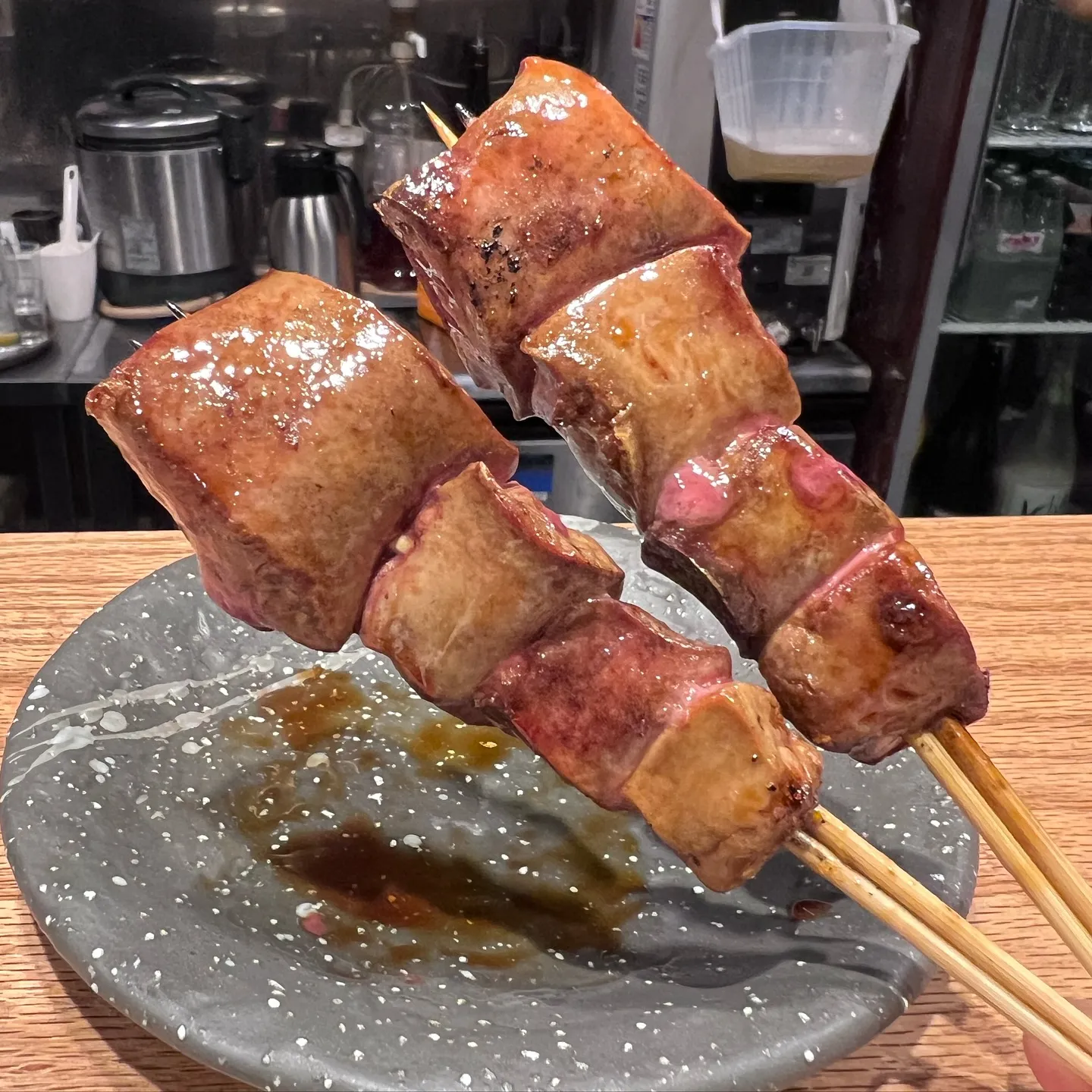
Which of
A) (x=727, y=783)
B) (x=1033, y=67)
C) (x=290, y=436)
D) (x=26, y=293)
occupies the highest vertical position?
(x=1033, y=67)

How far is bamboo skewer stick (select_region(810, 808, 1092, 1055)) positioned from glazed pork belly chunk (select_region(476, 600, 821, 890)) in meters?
0.05

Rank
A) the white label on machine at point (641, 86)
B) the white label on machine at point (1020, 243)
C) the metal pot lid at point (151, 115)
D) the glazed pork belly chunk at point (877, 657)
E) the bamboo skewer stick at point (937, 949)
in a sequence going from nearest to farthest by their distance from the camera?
the bamboo skewer stick at point (937, 949)
the glazed pork belly chunk at point (877, 657)
the metal pot lid at point (151, 115)
the white label on machine at point (641, 86)
the white label on machine at point (1020, 243)

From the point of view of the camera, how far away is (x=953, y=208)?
3.03m

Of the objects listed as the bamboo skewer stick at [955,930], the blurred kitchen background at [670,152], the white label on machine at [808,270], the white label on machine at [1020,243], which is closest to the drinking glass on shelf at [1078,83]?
the blurred kitchen background at [670,152]

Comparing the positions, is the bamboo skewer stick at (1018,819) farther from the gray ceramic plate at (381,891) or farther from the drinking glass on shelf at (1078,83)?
the drinking glass on shelf at (1078,83)

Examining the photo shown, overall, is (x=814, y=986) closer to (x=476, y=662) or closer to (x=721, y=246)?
(x=476, y=662)

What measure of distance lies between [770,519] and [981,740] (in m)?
0.62

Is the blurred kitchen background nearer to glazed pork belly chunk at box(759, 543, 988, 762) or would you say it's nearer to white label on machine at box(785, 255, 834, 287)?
white label on machine at box(785, 255, 834, 287)

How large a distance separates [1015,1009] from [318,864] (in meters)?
0.70

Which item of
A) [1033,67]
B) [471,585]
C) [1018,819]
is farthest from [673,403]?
[1033,67]

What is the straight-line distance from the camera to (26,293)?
3.08m

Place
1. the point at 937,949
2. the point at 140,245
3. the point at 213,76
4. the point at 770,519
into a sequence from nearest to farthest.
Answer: the point at 937,949, the point at 770,519, the point at 140,245, the point at 213,76

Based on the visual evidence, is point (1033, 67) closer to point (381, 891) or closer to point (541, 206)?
point (541, 206)

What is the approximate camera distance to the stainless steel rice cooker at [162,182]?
119 inches
